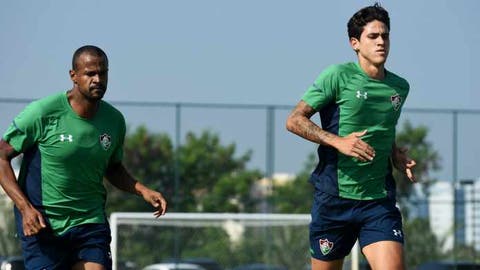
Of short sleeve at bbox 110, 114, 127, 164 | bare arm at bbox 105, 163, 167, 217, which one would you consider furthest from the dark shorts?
short sleeve at bbox 110, 114, 127, 164

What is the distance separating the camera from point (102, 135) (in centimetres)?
823

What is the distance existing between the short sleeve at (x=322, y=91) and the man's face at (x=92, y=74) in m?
1.27

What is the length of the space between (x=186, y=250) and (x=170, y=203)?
1.41m

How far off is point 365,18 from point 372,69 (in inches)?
13.0

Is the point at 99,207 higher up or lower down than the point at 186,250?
higher up

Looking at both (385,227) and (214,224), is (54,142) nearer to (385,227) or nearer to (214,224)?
(385,227)

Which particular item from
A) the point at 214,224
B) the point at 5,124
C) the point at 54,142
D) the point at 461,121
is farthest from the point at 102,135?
the point at 461,121

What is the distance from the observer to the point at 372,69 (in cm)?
835

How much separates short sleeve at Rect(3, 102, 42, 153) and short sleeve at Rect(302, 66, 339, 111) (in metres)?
1.66

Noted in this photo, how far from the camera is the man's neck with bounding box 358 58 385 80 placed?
27.4 ft

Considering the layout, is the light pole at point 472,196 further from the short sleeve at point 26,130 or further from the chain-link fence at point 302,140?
the short sleeve at point 26,130

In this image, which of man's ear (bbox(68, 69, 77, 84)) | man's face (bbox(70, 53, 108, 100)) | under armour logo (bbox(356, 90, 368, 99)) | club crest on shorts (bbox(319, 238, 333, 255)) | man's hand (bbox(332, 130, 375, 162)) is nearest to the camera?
man's hand (bbox(332, 130, 375, 162))

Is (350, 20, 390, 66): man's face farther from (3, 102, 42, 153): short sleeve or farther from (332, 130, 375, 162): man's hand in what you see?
(3, 102, 42, 153): short sleeve

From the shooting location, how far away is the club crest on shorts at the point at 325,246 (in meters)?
8.55
